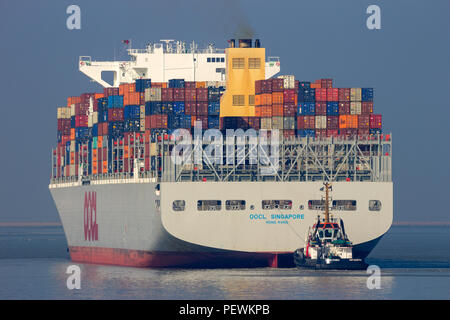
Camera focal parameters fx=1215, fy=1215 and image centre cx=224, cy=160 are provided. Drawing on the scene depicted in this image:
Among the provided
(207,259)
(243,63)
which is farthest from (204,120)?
(207,259)

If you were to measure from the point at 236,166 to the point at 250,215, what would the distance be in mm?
3573

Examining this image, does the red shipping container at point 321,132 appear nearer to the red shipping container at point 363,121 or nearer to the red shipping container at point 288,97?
the red shipping container at point 363,121

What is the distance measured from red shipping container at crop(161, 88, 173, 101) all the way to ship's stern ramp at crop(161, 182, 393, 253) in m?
8.07

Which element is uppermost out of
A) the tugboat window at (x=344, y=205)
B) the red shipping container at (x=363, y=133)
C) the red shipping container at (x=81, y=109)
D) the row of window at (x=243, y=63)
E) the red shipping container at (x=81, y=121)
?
the row of window at (x=243, y=63)

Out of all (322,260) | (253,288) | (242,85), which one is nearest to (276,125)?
(242,85)

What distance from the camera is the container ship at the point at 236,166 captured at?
7900 cm

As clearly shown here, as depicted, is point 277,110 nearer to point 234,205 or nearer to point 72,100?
point 234,205

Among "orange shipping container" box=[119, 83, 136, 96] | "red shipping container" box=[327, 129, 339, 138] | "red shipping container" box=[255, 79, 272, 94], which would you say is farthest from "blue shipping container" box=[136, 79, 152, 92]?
"red shipping container" box=[327, 129, 339, 138]

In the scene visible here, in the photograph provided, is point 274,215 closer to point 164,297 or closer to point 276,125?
point 276,125

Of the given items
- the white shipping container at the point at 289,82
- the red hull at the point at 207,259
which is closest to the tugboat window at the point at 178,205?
the red hull at the point at 207,259

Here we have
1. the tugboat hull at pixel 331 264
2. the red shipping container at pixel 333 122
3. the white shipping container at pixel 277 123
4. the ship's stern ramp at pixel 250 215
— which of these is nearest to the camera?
the tugboat hull at pixel 331 264

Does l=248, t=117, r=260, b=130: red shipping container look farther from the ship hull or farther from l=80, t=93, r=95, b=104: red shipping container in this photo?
l=80, t=93, r=95, b=104: red shipping container

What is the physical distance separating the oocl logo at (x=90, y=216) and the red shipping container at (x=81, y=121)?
537 centimetres
